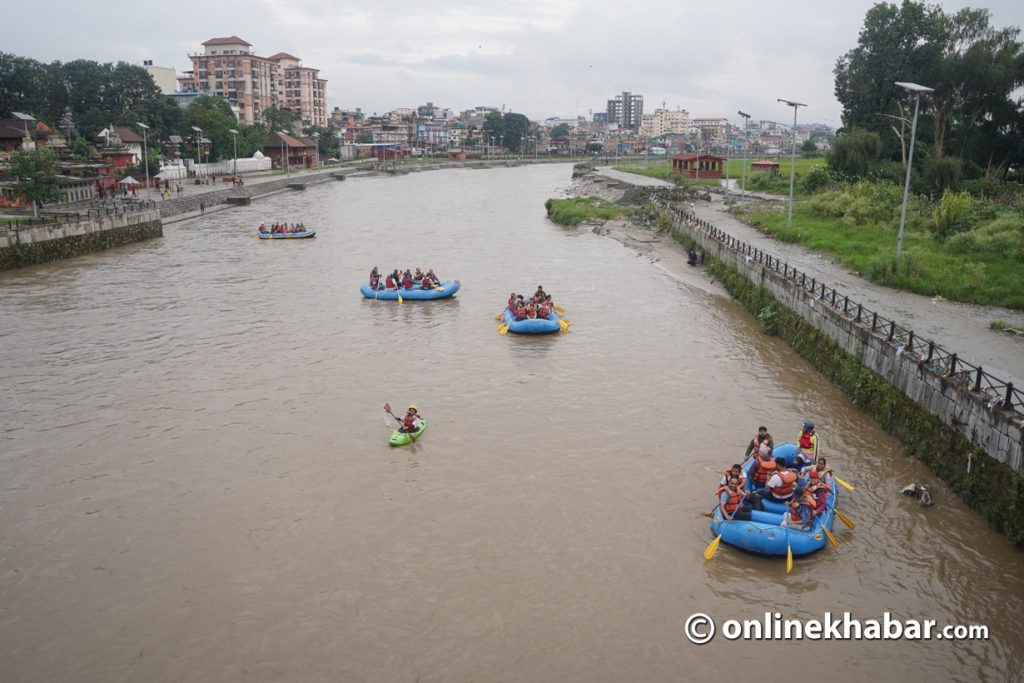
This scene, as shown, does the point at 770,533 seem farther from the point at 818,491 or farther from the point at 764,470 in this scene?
the point at 764,470

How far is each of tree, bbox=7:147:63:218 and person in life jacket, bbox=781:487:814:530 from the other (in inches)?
1878

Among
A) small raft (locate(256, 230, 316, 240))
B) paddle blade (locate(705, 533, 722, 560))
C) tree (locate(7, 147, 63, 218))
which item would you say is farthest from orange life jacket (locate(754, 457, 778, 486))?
tree (locate(7, 147, 63, 218))

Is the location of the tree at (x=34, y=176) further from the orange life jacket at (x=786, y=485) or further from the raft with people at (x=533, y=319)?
the orange life jacket at (x=786, y=485)

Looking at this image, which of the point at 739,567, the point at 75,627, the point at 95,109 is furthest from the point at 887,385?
the point at 95,109

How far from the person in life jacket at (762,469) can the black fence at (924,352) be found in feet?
13.6

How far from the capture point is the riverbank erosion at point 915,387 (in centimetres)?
1427

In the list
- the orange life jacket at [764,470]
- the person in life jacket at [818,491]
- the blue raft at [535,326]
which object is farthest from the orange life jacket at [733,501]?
the blue raft at [535,326]

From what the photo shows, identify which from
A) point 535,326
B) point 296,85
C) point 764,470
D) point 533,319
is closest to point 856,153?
point 533,319

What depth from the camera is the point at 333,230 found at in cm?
5803

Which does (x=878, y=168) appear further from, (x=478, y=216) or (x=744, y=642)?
(x=744, y=642)

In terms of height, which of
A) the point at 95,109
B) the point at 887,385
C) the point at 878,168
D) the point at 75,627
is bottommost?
the point at 75,627

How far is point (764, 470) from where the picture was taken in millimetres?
15125

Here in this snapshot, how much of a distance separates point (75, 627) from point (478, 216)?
191 ft

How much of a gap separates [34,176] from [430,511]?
140 ft
